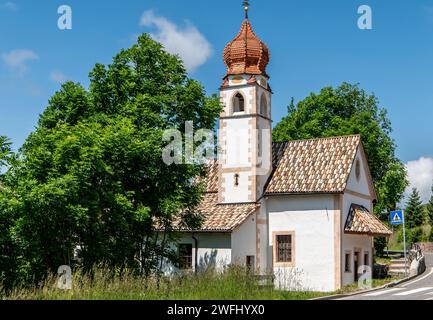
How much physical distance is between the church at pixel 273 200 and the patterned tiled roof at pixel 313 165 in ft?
0.18

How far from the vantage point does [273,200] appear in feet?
116

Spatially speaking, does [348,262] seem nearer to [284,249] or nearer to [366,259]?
[366,259]

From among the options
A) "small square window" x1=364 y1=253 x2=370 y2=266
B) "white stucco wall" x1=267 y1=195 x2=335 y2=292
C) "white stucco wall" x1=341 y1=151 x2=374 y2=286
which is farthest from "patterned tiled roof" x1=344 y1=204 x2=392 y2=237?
"small square window" x1=364 y1=253 x2=370 y2=266

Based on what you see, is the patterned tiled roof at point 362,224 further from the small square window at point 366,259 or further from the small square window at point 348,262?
the small square window at point 366,259

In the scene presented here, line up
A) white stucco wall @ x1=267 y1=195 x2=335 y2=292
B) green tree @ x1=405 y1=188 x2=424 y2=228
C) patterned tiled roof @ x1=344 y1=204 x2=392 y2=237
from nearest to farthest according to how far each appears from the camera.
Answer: white stucco wall @ x1=267 y1=195 x2=335 y2=292 → patterned tiled roof @ x1=344 y1=204 x2=392 y2=237 → green tree @ x1=405 y1=188 x2=424 y2=228

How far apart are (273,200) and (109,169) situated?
11945mm

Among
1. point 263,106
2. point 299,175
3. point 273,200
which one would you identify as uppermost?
point 263,106

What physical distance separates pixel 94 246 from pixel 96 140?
4195 mm

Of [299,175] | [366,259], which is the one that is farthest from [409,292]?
[299,175]

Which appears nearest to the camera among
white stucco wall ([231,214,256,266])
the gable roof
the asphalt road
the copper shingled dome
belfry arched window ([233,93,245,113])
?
the asphalt road

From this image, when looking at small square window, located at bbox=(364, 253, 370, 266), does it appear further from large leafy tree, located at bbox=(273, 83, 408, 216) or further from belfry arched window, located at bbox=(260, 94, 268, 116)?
large leafy tree, located at bbox=(273, 83, 408, 216)

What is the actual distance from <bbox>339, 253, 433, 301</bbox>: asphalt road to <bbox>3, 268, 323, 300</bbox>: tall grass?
412 centimetres

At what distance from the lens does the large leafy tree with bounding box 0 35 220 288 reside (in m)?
24.5
